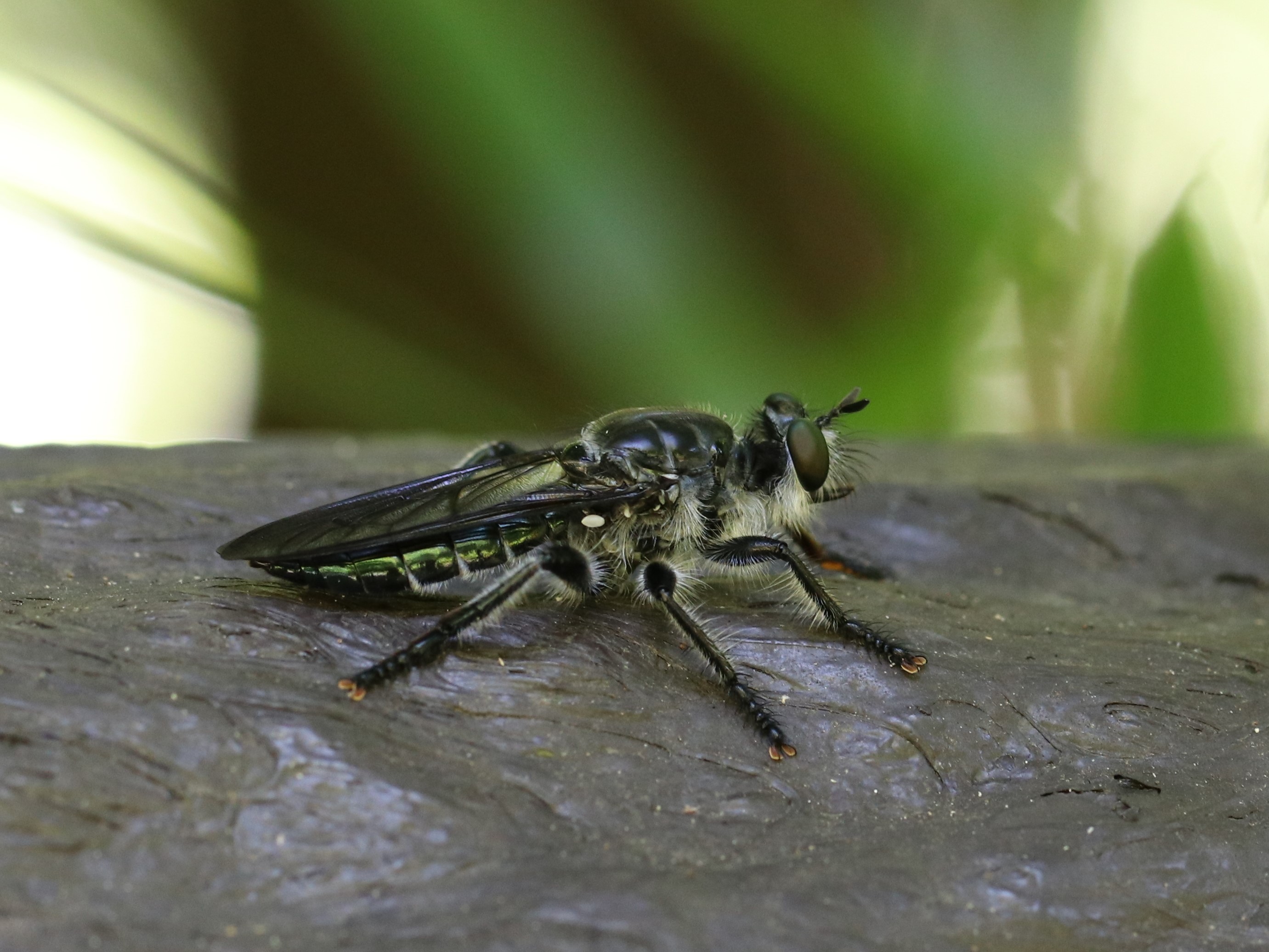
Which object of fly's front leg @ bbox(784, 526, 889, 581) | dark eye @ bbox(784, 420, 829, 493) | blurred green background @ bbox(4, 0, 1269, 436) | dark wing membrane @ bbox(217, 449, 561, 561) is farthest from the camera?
blurred green background @ bbox(4, 0, 1269, 436)

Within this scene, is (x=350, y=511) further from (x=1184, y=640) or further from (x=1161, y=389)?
(x=1161, y=389)

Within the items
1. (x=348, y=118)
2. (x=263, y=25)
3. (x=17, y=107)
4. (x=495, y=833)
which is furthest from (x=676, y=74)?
(x=495, y=833)

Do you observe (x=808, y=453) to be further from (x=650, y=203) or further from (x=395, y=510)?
(x=650, y=203)

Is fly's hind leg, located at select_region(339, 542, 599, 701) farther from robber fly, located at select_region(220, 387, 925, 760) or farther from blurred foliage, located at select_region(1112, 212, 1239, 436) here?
blurred foliage, located at select_region(1112, 212, 1239, 436)

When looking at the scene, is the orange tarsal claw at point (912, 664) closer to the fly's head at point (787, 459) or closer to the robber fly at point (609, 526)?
the robber fly at point (609, 526)

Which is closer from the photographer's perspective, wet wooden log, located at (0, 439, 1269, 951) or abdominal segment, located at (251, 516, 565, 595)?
wet wooden log, located at (0, 439, 1269, 951)

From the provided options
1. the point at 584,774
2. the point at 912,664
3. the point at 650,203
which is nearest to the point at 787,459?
the point at 912,664

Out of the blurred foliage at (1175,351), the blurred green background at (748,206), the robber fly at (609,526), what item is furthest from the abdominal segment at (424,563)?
Answer: the blurred foliage at (1175,351)

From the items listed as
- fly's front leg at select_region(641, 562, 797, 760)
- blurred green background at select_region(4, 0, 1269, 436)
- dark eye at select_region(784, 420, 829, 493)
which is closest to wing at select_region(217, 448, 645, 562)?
fly's front leg at select_region(641, 562, 797, 760)
